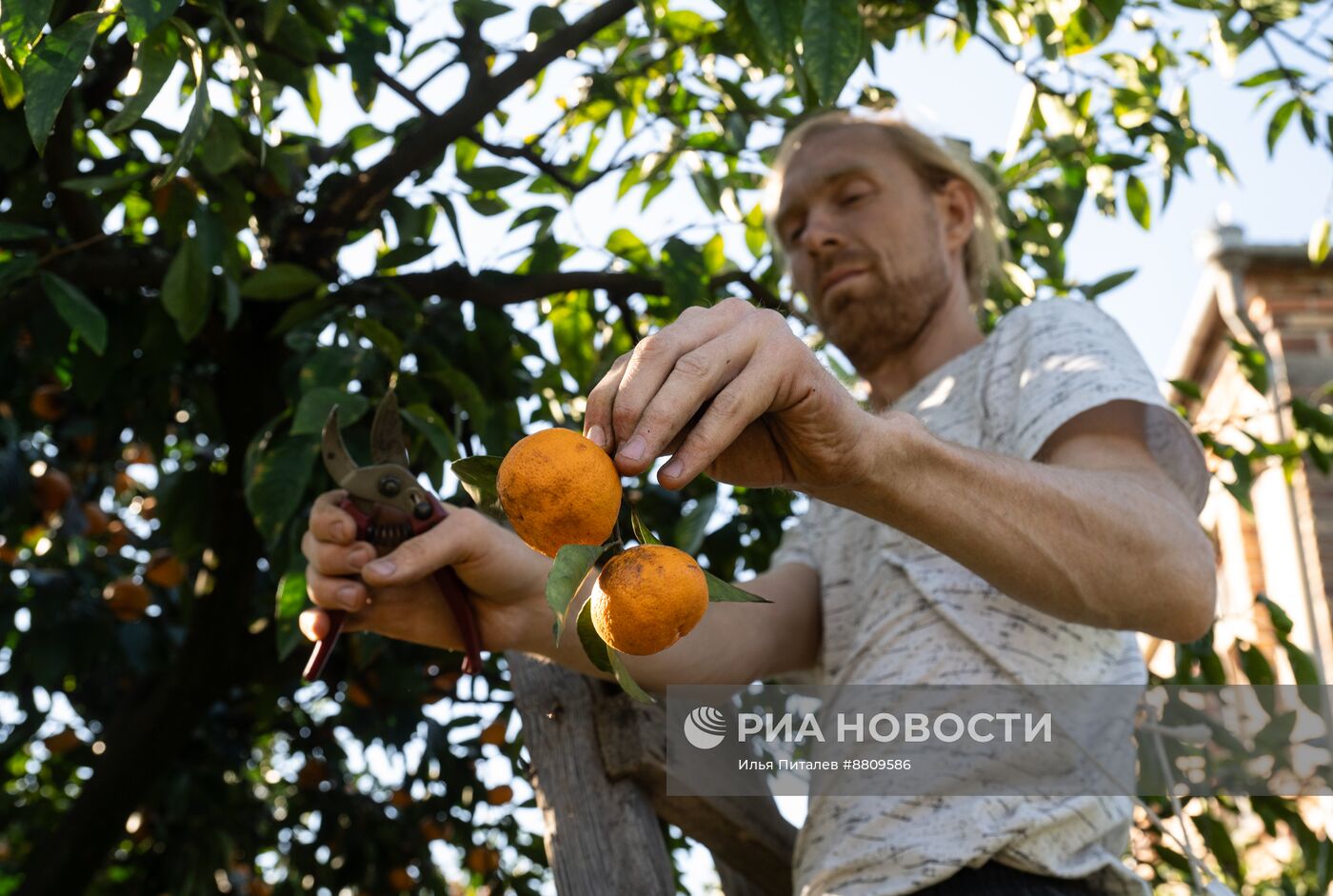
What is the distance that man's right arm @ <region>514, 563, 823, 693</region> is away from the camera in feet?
5.43

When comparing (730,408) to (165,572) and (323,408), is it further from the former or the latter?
(165,572)

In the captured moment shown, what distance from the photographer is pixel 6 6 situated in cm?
130

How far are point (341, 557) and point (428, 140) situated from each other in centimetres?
112

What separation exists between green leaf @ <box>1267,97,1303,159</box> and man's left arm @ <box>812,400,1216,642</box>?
67.6 inches

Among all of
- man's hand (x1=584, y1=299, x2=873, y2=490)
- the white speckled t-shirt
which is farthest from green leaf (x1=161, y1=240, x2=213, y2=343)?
man's hand (x1=584, y1=299, x2=873, y2=490)

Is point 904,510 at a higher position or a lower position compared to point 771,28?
lower

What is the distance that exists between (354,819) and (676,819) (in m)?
1.90

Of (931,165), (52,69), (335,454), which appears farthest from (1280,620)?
(52,69)

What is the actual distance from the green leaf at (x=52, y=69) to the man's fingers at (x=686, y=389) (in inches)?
28.5

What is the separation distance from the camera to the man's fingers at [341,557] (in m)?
1.46

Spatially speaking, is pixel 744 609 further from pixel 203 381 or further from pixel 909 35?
pixel 909 35

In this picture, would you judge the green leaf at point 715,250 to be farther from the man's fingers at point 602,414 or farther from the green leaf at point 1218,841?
the man's fingers at point 602,414

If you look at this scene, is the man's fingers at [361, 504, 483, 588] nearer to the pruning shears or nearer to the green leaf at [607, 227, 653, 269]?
the pruning shears

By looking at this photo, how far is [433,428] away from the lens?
1.89 metres
